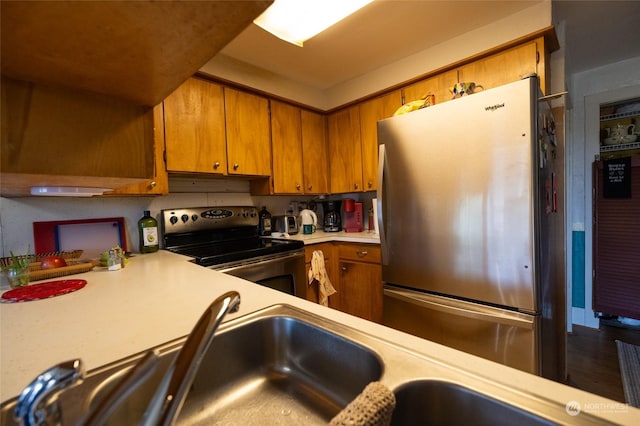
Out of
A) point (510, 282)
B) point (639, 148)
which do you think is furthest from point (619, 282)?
point (510, 282)

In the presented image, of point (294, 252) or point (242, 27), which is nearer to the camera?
point (242, 27)

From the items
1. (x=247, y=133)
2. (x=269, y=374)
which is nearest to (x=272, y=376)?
(x=269, y=374)

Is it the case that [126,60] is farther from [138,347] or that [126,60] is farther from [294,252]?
[294,252]

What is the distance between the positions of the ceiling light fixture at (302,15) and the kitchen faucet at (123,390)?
1.46m

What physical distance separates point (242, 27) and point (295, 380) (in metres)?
0.74

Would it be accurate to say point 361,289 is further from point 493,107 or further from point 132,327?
point 132,327

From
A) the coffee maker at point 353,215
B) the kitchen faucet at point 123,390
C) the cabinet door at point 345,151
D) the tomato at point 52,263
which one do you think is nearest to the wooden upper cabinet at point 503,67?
the cabinet door at point 345,151

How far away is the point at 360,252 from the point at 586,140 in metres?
2.41

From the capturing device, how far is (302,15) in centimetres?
137

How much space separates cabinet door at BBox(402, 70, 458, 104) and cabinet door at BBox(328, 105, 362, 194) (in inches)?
20.4

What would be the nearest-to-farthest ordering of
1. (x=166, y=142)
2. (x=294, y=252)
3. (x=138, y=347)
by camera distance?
1. (x=138, y=347)
2. (x=166, y=142)
3. (x=294, y=252)

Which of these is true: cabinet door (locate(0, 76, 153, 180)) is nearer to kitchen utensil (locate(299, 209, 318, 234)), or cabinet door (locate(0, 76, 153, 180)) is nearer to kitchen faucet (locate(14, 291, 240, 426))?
kitchen faucet (locate(14, 291, 240, 426))

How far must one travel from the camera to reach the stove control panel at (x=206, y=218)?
1922 millimetres

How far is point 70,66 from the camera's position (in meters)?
0.38
